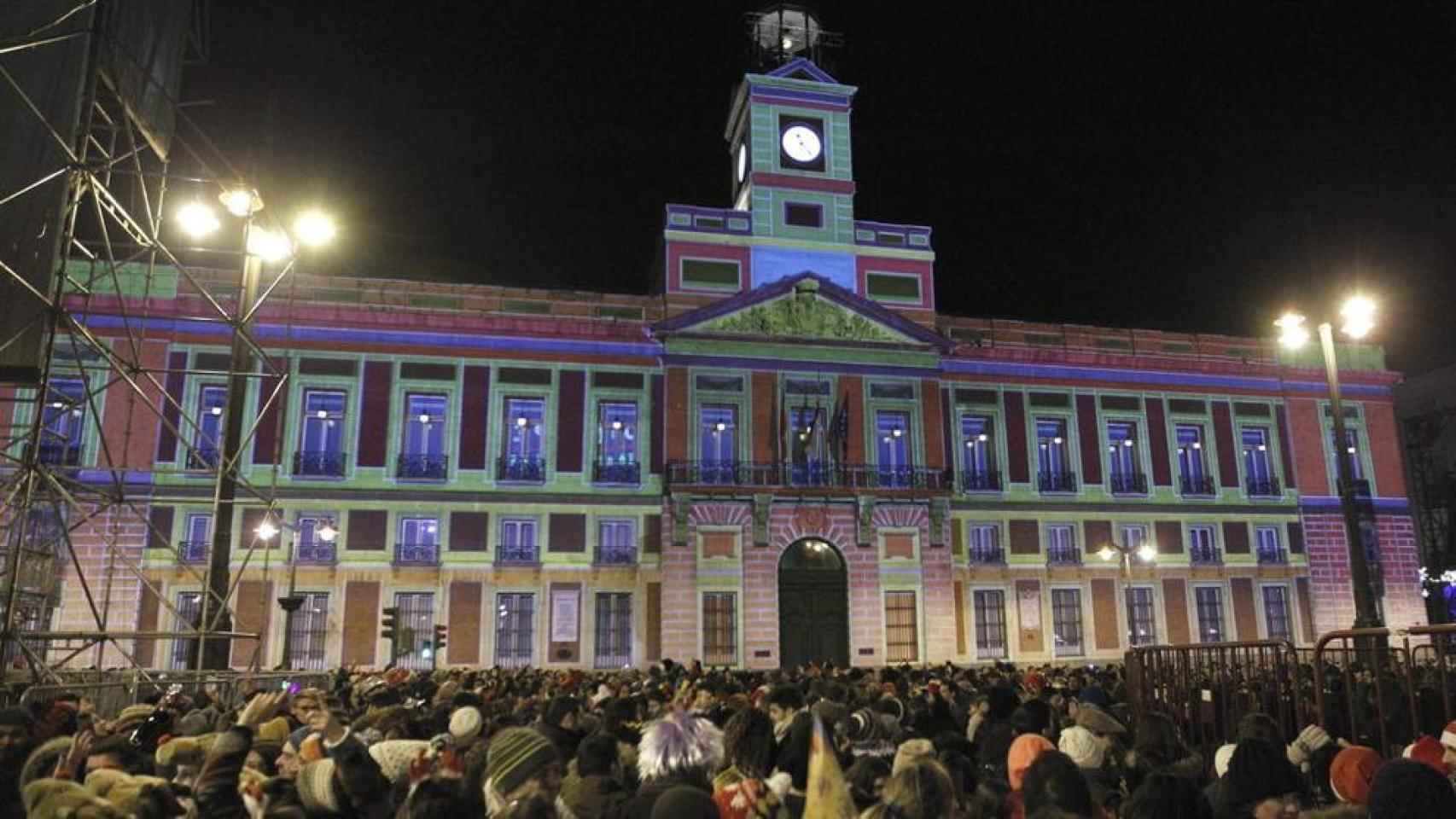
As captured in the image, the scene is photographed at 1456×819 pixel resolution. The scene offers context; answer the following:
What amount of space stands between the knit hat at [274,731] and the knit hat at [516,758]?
2943mm

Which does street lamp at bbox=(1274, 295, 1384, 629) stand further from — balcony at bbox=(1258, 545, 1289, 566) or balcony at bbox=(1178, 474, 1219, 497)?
balcony at bbox=(1258, 545, 1289, 566)

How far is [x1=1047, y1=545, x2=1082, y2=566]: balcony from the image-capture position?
35.7 m

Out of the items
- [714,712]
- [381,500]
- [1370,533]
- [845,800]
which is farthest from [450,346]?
[1370,533]

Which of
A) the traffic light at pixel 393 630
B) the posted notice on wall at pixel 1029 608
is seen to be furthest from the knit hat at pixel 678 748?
the posted notice on wall at pixel 1029 608

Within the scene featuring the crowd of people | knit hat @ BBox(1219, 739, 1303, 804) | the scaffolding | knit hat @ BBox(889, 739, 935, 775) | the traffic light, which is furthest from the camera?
the traffic light

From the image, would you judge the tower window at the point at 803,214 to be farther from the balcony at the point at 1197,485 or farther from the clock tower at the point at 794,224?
the balcony at the point at 1197,485

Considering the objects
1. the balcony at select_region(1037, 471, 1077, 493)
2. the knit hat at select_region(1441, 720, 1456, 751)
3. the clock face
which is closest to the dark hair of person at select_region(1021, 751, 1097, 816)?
the knit hat at select_region(1441, 720, 1456, 751)

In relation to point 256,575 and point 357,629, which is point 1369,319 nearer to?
point 357,629

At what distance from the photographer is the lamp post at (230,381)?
13.0 meters

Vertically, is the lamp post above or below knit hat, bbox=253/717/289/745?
above

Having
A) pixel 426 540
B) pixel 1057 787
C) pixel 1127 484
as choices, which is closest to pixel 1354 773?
pixel 1057 787

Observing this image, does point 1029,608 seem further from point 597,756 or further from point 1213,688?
point 597,756

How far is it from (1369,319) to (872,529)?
58.5 feet

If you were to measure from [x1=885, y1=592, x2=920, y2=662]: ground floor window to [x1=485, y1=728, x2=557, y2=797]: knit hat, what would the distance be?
94.8 ft
